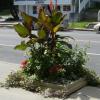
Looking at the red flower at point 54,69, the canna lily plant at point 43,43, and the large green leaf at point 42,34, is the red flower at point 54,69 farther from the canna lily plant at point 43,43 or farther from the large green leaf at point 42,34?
the large green leaf at point 42,34

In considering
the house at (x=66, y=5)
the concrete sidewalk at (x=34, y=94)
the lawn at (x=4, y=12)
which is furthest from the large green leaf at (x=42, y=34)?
the lawn at (x=4, y=12)

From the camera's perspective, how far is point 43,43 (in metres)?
8.50

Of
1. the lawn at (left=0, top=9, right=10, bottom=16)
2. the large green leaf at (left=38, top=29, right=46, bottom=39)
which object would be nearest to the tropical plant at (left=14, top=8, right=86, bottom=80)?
the large green leaf at (left=38, top=29, right=46, bottom=39)

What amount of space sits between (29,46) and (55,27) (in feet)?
2.11

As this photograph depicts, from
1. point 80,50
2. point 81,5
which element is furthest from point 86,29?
point 80,50

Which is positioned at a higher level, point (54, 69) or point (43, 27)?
point (43, 27)

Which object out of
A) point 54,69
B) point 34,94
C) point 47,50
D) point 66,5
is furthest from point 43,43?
point 66,5

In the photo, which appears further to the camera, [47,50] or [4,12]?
[4,12]

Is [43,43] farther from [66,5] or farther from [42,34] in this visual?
[66,5]

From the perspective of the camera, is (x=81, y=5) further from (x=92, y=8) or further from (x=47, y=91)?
(x=47, y=91)

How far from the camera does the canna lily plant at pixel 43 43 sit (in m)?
8.24

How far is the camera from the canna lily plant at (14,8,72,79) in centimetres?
824

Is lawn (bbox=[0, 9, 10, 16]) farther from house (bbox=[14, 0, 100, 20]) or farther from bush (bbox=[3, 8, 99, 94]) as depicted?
bush (bbox=[3, 8, 99, 94])

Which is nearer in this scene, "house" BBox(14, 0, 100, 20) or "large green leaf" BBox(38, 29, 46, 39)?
"large green leaf" BBox(38, 29, 46, 39)
